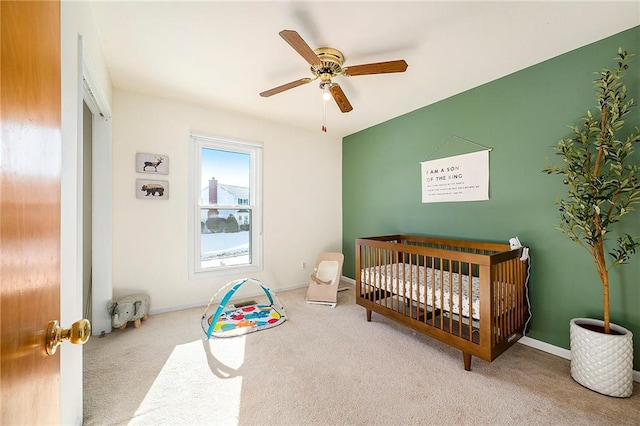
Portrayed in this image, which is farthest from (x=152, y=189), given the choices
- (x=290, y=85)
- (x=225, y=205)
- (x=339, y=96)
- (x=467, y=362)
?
(x=467, y=362)

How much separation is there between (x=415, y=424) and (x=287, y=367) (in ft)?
3.07

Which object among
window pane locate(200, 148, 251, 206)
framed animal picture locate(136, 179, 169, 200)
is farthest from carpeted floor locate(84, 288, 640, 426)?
window pane locate(200, 148, 251, 206)

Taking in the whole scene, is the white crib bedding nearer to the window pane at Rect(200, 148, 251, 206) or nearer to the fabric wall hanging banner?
the fabric wall hanging banner

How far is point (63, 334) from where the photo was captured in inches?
25.2

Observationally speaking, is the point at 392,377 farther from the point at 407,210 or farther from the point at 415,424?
the point at 407,210

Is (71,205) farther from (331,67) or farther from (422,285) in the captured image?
(422,285)

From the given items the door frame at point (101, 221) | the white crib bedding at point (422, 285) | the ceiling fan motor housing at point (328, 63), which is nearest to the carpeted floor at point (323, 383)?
the door frame at point (101, 221)

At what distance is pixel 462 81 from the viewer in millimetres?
2566

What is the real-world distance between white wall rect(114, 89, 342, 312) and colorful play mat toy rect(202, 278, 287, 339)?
52 cm

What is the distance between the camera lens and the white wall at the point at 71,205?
1.19m

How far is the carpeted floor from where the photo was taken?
153 centimetres

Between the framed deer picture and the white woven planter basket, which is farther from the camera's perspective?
the framed deer picture

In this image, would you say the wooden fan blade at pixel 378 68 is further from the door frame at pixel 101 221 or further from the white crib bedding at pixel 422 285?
the door frame at pixel 101 221

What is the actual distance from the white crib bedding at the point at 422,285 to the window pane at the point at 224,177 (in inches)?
77.4
